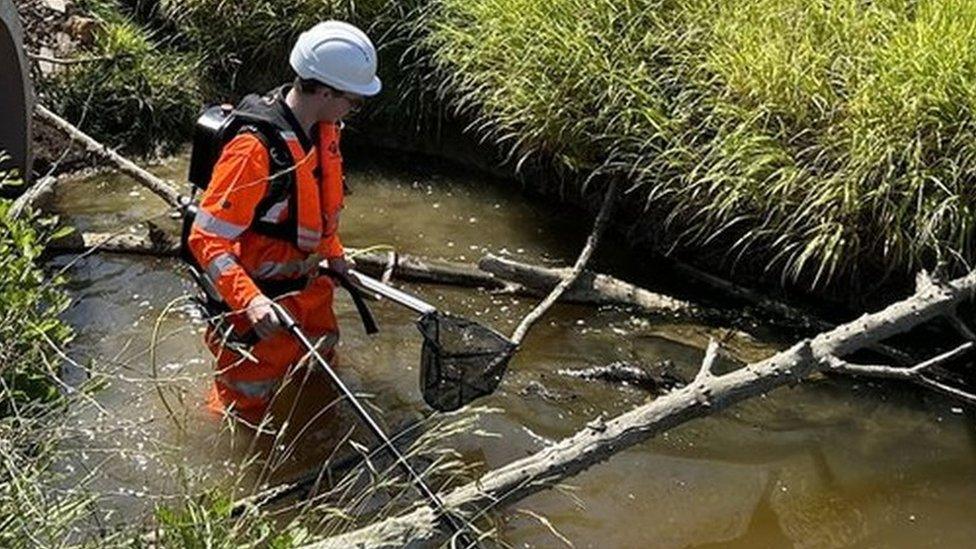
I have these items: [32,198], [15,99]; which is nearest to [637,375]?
[32,198]

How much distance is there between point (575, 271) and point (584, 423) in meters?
0.95

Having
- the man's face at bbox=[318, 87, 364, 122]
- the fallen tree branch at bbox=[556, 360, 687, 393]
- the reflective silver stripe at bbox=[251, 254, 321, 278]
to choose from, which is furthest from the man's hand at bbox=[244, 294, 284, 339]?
the fallen tree branch at bbox=[556, 360, 687, 393]

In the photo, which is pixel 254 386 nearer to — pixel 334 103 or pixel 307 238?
pixel 307 238

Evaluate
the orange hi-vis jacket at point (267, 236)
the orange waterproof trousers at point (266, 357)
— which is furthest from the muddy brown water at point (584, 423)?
the orange hi-vis jacket at point (267, 236)

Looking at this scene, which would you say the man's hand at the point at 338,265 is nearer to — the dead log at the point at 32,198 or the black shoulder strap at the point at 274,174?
the black shoulder strap at the point at 274,174

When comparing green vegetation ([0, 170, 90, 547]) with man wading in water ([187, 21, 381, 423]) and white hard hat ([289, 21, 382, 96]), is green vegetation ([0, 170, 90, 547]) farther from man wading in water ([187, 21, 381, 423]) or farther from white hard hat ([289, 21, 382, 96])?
white hard hat ([289, 21, 382, 96])

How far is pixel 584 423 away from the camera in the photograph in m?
5.41

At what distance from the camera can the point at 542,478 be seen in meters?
4.09

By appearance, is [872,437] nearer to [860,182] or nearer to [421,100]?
[860,182]

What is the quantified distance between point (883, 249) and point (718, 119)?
1058mm

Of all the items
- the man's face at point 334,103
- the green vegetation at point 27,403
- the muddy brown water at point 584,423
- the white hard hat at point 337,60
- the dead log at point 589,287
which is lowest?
the muddy brown water at point 584,423

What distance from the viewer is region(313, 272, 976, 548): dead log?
3771 millimetres

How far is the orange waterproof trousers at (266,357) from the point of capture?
4.73 m

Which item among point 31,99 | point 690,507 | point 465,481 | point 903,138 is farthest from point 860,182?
point 31,99
